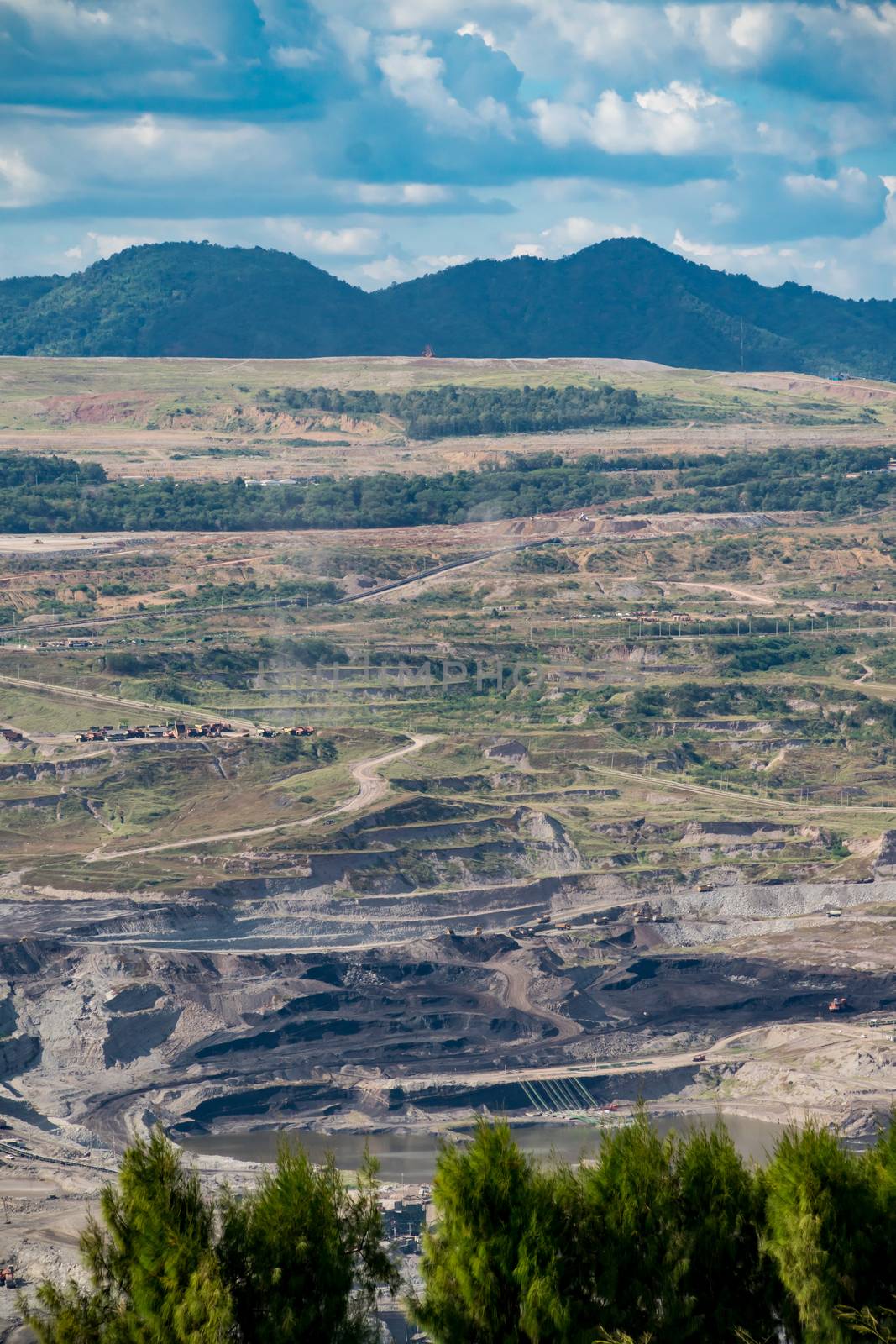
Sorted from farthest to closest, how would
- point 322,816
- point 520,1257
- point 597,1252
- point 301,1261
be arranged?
point 322,816 < point 597,1252 < point 301,1261 < point 520,1257

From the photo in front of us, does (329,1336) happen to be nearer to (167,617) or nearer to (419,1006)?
(419,1006)

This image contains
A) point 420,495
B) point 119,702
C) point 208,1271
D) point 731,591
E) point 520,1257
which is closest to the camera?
point 208,1271

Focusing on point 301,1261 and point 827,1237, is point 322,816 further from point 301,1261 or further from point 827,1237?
point 827,1237

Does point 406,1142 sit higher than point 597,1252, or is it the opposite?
point 597,1252

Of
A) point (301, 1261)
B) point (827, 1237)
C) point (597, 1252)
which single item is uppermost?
point (827, 1237)

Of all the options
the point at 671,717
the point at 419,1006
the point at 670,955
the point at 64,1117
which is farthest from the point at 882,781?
the point at 64,1117

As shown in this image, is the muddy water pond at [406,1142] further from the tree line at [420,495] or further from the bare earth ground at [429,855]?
the tree line at [420,495]

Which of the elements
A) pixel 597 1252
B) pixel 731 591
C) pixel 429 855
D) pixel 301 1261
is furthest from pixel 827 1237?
pixel 731 591
